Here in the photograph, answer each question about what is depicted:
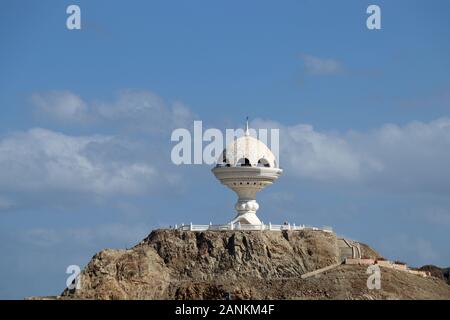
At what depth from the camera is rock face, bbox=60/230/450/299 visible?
19462 cm

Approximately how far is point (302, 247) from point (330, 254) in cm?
226

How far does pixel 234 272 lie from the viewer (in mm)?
197000

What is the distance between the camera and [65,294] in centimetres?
19612

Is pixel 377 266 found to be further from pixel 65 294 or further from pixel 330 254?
pixel 65 294

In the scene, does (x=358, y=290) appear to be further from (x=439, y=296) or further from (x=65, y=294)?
(x=65, y=294)

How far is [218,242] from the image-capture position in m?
199

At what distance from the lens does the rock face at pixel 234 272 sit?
195m

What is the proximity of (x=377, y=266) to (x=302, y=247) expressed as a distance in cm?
639

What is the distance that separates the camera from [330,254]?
652 ft

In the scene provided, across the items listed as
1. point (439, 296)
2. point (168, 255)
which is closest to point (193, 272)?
point (168, 255)

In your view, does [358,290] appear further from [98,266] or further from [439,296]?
[98,266]

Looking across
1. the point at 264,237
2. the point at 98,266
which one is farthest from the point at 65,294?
the point at 264,237
